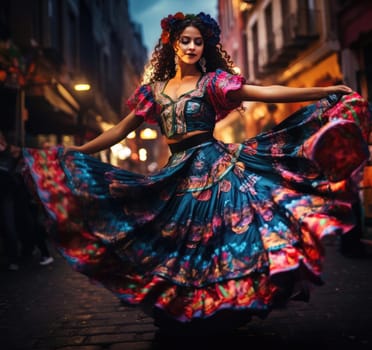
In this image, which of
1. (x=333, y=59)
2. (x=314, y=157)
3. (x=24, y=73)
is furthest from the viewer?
(x=333, y=59)

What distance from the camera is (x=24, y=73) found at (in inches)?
376

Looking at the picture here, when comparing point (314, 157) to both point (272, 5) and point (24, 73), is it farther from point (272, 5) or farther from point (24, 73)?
point (272, 5)

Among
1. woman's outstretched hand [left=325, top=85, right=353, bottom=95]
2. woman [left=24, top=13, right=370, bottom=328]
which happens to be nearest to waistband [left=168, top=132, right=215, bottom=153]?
woman [left=24, top=13, right=370, bottom=328]

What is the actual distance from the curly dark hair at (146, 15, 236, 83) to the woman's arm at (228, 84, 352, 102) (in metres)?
0.53

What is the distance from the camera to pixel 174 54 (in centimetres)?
353

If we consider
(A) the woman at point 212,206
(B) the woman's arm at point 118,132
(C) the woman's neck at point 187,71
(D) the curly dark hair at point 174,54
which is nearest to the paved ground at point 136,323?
(A) the woman at point 212,206

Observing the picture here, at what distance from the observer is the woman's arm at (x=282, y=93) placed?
8.96 ft

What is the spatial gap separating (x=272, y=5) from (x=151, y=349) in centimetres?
2017

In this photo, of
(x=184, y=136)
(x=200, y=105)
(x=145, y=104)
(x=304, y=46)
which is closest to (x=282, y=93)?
(x=200, y=105)

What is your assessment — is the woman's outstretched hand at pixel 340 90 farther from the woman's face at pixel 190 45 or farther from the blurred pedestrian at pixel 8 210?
the blurred pedestrian at pixel 8 210

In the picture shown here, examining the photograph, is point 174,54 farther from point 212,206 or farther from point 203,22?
point 212,206

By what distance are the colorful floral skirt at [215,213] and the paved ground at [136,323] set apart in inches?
17.5

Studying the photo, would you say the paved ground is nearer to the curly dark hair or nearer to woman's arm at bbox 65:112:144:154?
woman's arm at bbox 65:112:144:154

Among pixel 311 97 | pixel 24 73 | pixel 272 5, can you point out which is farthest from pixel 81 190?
pixel 272 5
